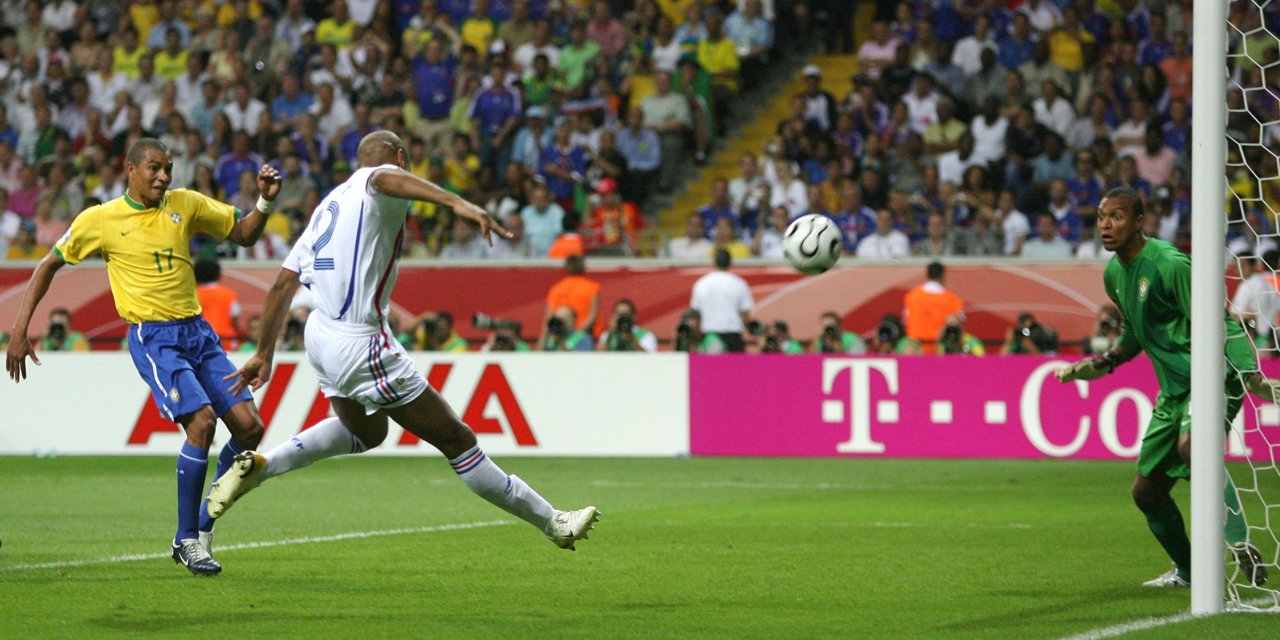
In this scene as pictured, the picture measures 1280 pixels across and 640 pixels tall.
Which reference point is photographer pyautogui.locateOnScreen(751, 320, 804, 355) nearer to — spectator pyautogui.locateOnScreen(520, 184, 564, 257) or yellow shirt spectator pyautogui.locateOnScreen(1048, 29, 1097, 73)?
spectator pyautogui.locateOnScreen(520, 184, 564, 257)

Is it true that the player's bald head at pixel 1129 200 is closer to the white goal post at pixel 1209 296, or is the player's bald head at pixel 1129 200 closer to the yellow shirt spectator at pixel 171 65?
the white goal post at pixel 1209 296

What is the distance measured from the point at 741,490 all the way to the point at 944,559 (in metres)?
4.25

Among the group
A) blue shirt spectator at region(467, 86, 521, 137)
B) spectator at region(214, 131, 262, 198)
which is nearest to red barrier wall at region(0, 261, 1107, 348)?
spectator at region(214, 131, 262, 198)

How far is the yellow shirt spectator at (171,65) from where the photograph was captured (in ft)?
71.7

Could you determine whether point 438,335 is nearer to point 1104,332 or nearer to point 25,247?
point 25,247

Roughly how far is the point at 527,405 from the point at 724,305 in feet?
7.96

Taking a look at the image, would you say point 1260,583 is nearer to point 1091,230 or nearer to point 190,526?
point 190,526

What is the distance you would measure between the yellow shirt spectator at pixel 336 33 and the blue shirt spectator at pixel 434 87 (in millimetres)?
1635

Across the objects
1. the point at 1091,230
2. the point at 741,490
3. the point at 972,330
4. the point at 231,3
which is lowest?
the point at 741,490

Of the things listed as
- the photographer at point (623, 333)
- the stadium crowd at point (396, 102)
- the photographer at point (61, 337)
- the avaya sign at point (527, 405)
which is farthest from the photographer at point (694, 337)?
the photographer at point (61, 337)

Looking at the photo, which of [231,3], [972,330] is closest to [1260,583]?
[972,330]

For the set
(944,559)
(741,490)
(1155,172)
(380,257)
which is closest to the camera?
(380,257)

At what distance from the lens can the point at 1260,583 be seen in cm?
686

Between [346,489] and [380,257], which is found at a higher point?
[380,257]
